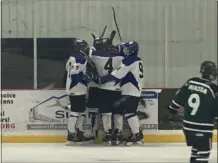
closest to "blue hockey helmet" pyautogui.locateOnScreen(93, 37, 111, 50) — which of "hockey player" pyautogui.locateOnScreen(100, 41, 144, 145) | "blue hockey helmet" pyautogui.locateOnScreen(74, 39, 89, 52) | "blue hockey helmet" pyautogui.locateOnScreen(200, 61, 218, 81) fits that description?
"blue hockey helmet" pyautogui.locateOnScreen(74, 39, 89, 52)

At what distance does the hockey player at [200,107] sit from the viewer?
150 inches

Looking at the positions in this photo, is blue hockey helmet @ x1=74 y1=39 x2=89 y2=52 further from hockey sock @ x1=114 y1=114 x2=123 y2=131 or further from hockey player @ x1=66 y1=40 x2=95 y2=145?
hockey sock @ x1=114 y1=114 x2=123 y2=131

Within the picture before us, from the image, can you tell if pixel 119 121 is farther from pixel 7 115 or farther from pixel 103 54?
pixel 7 115

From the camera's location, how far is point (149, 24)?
21.8 ft

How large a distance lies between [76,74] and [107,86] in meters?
0.34

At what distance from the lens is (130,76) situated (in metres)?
6.09

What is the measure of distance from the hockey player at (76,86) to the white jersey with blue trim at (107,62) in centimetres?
14

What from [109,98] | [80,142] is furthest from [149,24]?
[80,142]

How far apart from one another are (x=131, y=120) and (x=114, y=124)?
0.25 metres

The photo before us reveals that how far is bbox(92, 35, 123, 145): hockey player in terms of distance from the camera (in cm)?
617

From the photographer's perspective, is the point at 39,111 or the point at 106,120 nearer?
the point at 106,120

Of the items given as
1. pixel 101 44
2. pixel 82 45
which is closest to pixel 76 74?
pixel 82 45

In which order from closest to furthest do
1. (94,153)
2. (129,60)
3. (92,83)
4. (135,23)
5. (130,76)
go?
(94,153), (129,60), (130,76), (92,83), (135,23)

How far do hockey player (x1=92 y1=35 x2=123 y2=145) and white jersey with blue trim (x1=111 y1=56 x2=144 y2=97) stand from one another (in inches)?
4.9
